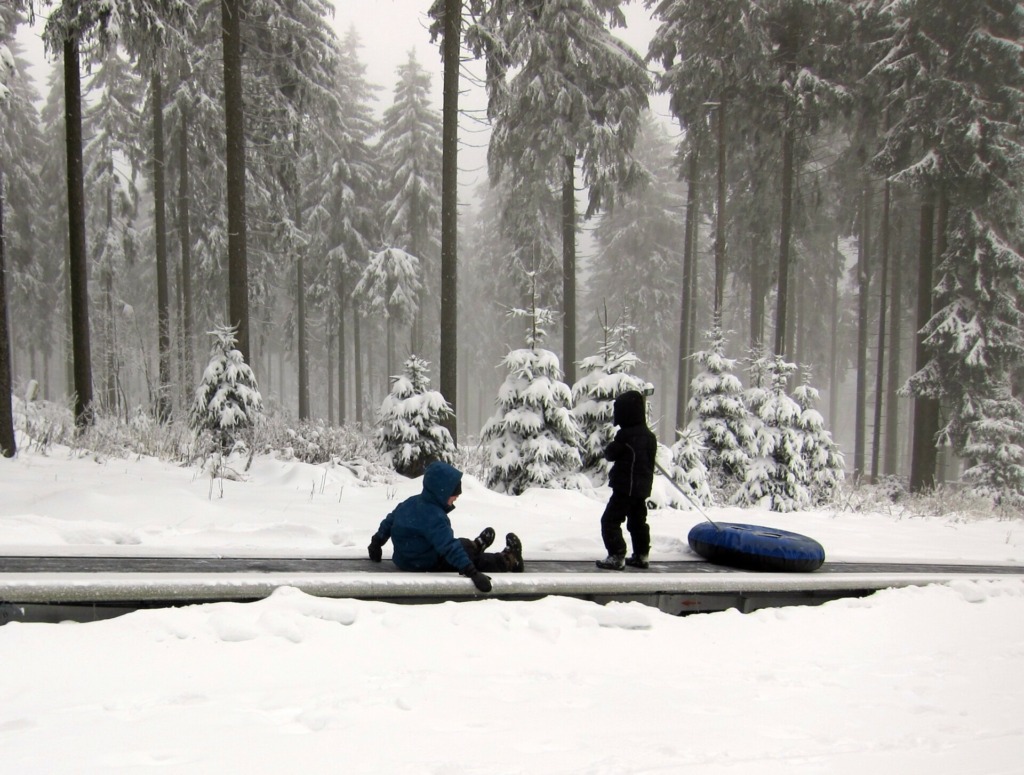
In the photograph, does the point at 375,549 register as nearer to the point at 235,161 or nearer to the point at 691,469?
the point at 691,469

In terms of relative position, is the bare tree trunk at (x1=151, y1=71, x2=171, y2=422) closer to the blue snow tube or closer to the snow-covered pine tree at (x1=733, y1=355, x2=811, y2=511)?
the snow-covered pine tree at (x1=733, y1=355, x2=811, y2=511)

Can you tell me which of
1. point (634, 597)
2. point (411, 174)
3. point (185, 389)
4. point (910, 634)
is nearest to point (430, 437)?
point (634, 597)

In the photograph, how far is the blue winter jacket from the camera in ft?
16.9

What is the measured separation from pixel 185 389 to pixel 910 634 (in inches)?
643

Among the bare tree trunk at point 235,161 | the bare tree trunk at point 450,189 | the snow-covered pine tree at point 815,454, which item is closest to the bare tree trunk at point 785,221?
the snow-covered pine tree at point 815,454

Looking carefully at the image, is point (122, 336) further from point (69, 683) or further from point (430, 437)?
point (69, 683)

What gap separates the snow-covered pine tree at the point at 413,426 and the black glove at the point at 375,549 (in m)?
5.29

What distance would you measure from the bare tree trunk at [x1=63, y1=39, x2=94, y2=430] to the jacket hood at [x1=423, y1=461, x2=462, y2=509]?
8781mm

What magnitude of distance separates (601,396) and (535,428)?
1281mm

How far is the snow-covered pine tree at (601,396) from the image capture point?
421 inches

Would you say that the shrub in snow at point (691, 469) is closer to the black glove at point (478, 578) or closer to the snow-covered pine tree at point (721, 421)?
the snow-covered pine tree at point (721, 421)

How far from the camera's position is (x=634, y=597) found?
548 cm

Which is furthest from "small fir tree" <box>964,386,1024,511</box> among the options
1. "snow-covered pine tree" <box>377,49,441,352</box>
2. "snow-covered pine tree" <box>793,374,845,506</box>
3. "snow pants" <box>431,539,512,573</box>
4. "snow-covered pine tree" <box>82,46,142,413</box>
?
"snow-covered pine tree" <box>82,46,142,413</box>

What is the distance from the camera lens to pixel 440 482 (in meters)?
5.18
